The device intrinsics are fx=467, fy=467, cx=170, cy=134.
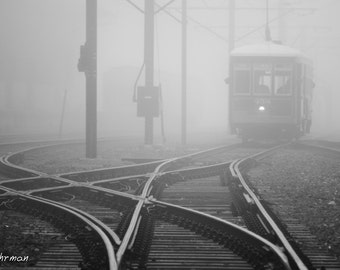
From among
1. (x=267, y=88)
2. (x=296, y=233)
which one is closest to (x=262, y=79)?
(x=267, y=88)

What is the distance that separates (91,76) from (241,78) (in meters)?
6.17

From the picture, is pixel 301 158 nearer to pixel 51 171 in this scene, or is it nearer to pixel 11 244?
pixel 51 171

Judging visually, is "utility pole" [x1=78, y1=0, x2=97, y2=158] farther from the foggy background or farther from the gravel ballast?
the foggy background

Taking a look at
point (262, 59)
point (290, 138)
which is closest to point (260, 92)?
point (262, 59)

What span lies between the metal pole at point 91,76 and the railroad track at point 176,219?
305 cm

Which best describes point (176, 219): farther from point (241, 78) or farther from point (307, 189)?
point (241, 78)

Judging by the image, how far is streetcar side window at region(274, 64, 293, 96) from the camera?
1480cm

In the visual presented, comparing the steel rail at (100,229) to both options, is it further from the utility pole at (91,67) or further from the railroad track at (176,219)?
the utility pole at (91,67)

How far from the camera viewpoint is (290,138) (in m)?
17.0

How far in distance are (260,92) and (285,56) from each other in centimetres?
136

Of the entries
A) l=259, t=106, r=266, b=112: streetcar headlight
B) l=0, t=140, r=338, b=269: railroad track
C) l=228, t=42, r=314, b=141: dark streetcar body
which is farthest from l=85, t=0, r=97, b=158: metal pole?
l=259, t=106, r=266, b=112: streetcar headlight

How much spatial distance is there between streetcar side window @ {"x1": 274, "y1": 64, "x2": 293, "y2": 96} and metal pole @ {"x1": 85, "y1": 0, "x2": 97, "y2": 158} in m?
6.71

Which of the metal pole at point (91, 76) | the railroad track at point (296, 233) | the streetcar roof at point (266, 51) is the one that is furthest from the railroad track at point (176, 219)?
the streetcar roof at point (266, 51)

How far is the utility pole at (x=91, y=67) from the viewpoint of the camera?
1036 centimetres
